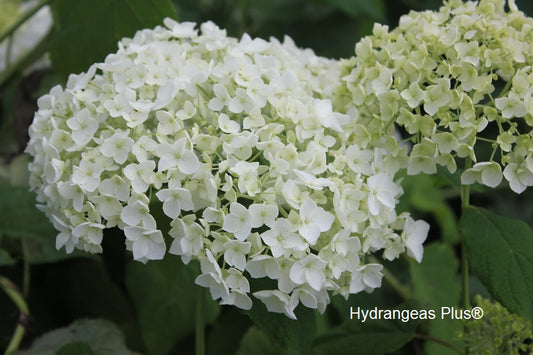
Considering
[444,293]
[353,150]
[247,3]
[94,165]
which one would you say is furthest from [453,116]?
[247,3]

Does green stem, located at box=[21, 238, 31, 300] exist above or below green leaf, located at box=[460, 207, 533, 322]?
above

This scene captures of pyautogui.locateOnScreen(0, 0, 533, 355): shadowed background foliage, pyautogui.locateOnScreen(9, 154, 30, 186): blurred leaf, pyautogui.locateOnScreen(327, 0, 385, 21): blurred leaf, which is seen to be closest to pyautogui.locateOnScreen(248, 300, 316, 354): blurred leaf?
pyautogui.locateOnScreen(0, 0, 533, 355): shadowed background foliage

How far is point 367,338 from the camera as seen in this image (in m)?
1.13

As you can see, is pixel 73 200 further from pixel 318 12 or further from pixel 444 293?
pixel 318 12

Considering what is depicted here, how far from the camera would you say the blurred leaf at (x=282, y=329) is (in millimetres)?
929

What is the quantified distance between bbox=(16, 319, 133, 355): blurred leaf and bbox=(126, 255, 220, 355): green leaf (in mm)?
96

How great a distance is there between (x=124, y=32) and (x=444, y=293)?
36.2 inches

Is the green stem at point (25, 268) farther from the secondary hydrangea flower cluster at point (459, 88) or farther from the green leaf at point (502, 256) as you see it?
the green leaf at point (502, 256)

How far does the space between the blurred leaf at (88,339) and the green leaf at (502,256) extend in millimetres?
678

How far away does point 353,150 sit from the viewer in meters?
0.98

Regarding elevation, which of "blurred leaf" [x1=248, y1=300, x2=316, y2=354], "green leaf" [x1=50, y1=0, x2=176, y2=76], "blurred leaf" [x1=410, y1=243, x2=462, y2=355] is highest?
"green leaf" [x1=50, y1=0, x2=176, y2=76]

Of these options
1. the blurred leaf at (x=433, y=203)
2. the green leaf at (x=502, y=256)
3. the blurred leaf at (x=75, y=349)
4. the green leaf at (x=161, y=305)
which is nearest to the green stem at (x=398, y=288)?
the blurred leaf at (x=433, y=203)

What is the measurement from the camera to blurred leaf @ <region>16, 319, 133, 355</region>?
1.25 m

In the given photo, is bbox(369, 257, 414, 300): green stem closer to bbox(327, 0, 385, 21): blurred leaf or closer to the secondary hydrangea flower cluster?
the secondary hydrangea flower cluster
